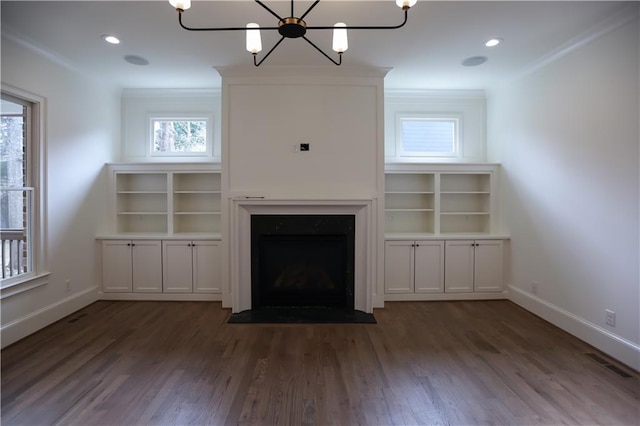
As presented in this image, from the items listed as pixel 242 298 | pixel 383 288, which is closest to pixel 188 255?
pixel 242 298

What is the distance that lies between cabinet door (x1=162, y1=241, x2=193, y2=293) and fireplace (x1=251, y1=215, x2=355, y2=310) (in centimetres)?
95

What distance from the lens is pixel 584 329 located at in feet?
9.91

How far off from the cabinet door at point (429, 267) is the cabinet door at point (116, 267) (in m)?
3.75

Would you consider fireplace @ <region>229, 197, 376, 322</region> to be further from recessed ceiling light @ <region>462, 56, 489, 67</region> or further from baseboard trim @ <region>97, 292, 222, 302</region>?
recessed ceiling light @ <region>462, 56, 489, 67</region>

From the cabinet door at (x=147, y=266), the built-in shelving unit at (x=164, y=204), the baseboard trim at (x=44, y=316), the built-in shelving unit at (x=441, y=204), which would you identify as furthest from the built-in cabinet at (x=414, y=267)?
the baseboard trim at (x=44, y=316)

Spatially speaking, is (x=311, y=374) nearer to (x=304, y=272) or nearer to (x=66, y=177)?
(x=304, y=272)

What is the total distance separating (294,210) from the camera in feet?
12.3

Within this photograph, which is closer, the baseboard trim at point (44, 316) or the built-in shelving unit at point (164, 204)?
the baseboard trim at point (44, 316)

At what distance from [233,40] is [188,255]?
2.60 metres

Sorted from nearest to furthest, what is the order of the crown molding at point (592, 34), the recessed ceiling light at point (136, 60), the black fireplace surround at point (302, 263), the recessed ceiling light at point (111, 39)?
1. the crown molding at point (592, 34)
2. the recessed ceiling light at point (111, 39)
3. the recessed ceiling light at point (136, 60)
4. the black fireplace surround at point (302, 263)

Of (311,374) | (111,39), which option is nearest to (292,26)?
(111,39)

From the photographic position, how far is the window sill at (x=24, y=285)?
2.86 metres

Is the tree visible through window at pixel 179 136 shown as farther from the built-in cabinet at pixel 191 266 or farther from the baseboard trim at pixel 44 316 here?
the baseboard trim at pixel 44 316

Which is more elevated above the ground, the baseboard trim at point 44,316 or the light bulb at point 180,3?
the light bulb at point 180,3
